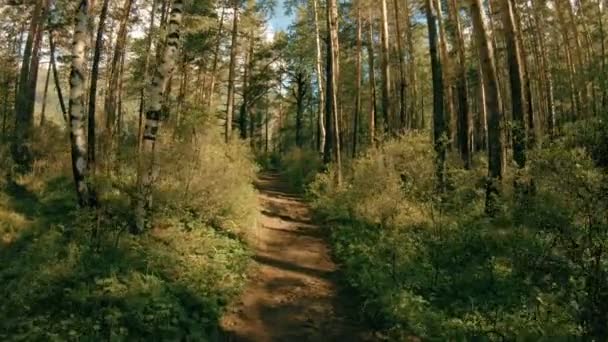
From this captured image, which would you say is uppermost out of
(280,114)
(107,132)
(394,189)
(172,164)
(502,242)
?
(280,114)

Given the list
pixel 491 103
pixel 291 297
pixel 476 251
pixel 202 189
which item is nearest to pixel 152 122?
pixel 202 189

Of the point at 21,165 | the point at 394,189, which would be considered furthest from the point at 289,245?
the point at 21,165

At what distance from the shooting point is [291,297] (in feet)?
28.0

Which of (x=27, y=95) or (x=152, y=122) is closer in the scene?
(x=152, y=122)

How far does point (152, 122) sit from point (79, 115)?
5.42 feet

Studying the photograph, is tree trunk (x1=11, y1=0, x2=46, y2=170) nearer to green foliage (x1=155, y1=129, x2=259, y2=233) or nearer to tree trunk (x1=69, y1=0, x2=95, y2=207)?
green foliage (x1=155, y1=129, x2=259, y2=233)

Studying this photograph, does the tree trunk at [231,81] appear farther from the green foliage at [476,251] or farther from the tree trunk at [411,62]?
the green foliage at [476,251]

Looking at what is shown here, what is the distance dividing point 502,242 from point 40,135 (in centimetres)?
1585

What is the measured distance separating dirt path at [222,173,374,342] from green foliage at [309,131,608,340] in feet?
1.63

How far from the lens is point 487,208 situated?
10289 mm

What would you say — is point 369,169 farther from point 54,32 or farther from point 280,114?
point 280,114

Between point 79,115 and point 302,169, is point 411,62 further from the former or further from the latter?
point 79,115

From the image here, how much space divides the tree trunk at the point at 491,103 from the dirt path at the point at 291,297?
4560 mm

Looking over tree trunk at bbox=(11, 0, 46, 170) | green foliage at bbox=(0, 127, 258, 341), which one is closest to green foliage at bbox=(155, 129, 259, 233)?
green foliage at bbox=(0, 127, 258, 341)
